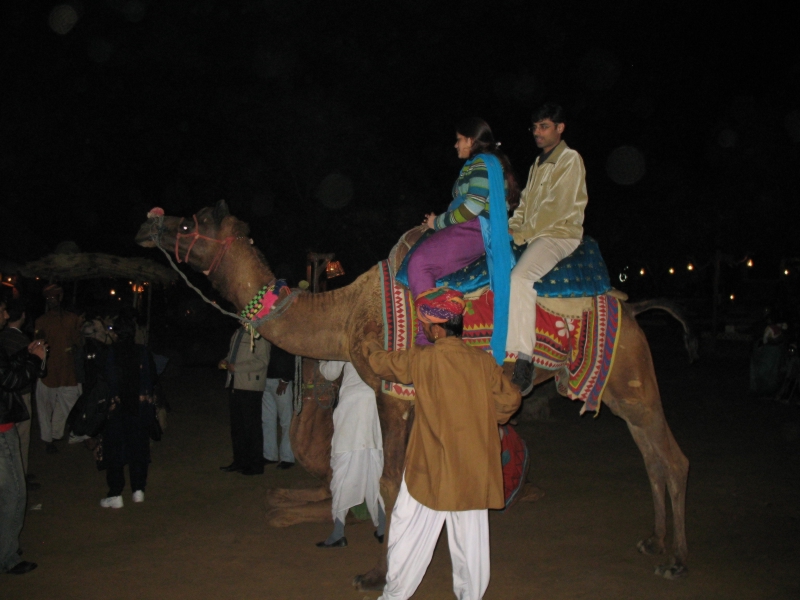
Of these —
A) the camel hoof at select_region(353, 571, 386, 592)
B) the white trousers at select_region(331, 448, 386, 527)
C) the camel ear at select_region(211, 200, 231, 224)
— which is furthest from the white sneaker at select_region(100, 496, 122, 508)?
the camel ear at select_region(211, 200, 231, 224)

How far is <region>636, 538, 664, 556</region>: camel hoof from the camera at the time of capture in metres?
5.58

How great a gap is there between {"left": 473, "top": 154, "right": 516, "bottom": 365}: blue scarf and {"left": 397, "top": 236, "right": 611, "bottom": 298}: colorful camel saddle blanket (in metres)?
0.15

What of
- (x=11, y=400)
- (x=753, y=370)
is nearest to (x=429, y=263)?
(x=11, y=400)

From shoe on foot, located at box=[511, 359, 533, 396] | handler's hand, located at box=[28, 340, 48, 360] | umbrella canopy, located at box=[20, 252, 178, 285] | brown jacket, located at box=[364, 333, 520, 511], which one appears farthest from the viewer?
umbrella canopy, located at box=[20, 252, 178, 285]

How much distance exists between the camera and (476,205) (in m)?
4.57

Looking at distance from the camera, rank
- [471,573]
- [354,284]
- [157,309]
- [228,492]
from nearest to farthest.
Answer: [471,573], [354,284], [228,492], [157,309]

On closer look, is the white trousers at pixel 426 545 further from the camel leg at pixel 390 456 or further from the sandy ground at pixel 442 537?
the sandy ground at pixel 442 537

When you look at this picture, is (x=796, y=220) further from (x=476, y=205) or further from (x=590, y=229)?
(x=476, y=205)

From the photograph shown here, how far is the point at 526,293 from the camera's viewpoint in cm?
476

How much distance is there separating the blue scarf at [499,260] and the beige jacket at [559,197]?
1.69 ft

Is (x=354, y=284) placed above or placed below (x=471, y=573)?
above

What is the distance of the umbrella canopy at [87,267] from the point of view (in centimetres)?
1612

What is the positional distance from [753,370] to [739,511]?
8495mm

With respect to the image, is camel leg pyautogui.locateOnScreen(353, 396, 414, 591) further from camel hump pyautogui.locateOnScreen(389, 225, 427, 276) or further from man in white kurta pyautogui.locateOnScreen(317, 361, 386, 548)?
camel hump pyautogui.locateOnScreen(389, 225, 427, 276)
